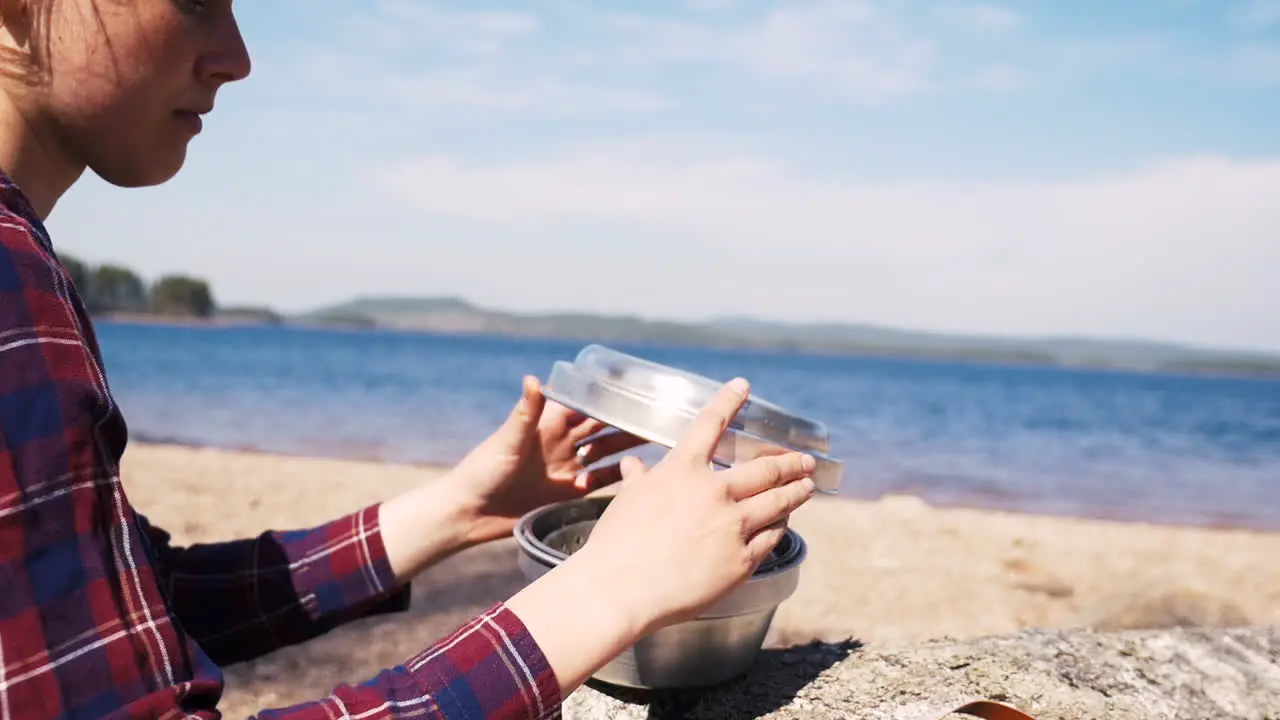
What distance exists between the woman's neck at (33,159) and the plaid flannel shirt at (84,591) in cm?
14

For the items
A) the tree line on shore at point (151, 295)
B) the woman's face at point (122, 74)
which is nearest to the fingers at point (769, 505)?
the woman's face at point (122, 74)

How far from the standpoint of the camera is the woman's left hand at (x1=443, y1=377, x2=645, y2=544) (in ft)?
5.47

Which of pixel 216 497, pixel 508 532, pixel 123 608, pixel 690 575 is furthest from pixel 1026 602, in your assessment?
pixel 216 497

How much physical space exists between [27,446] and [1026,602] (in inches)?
238

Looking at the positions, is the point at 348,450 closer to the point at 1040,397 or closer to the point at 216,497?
the point at 216,497

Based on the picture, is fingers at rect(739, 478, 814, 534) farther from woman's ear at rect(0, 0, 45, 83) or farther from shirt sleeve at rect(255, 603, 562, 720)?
woman's ear at rect(0, 0, 45, 83)

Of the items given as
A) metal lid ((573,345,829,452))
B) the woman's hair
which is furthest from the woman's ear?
metal lid ((573,345,829,452))

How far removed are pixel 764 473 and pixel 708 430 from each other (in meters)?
0.09

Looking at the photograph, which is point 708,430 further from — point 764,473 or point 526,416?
point 526,416

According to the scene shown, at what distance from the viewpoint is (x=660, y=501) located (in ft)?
3.34

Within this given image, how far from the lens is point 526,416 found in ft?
5.27

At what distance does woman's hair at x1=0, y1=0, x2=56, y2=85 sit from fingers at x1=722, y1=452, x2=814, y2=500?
884mm

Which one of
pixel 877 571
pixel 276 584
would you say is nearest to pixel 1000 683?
pixel 276 584

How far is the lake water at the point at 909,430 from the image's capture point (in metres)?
13.4
